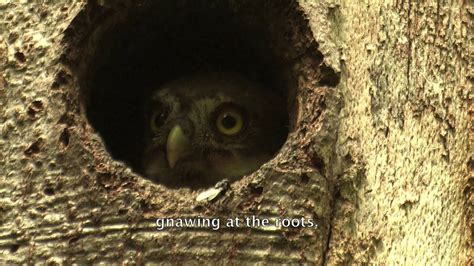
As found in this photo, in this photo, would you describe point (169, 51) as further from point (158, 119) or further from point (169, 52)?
point (158, 119)

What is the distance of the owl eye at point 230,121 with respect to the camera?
4.07m

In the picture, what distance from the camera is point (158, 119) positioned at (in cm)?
421

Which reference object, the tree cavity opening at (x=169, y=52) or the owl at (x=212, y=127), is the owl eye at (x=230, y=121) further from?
the tree cavity opening at (x=169, y=52)

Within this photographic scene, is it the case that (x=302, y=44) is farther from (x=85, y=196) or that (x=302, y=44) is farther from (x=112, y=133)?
(x=112, y=133)

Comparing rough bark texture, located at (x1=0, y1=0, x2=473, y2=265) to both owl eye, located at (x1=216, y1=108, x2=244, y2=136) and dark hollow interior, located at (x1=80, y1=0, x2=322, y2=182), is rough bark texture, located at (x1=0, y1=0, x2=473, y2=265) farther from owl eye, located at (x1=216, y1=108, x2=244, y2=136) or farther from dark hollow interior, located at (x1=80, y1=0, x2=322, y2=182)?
owl eye, located at (x1=216, y1=108, x2=244, y2=136)

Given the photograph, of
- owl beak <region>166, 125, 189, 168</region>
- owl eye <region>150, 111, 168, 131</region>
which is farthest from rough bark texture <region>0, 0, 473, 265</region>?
owl eye <region>150, 111, 168, 131</region>

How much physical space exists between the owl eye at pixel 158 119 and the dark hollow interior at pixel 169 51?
0.15 ft

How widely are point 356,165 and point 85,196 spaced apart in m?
0.78

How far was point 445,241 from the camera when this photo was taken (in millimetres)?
3053

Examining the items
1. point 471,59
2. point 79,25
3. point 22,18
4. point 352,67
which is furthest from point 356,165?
point 22,18

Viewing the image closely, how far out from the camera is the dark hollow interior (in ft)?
10.8

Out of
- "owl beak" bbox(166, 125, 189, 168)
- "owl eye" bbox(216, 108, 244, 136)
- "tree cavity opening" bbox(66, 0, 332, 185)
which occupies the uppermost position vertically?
"tree cavity opening" bbox(66, 0, 332, 185)

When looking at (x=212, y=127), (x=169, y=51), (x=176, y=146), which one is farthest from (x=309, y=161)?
(x=169, y=51)

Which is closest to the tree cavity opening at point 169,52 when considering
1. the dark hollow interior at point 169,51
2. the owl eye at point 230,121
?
the dark hollow interior at point 169,51
